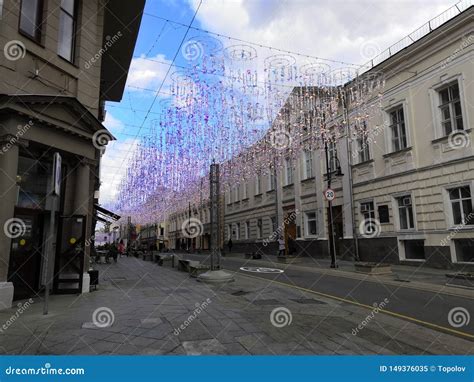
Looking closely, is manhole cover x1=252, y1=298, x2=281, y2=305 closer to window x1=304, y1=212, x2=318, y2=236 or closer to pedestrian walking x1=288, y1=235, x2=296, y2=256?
window x1=304, y1=212, x2=318, y2=236

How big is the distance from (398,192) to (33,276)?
17.5 m

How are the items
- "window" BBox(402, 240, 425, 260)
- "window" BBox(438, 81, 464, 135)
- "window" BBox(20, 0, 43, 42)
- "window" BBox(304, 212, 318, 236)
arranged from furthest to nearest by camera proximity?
"window" BBox(304, 212, 318, 236)
"window" BBox(402, 240, 425, 260)
"window" BBox(438, 81, 464, 135)
"window" BBox(20, 0, 43, 42)

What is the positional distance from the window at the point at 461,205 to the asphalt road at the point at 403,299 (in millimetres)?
6096

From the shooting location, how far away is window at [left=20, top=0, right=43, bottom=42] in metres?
10.0

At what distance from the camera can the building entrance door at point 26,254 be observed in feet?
32.1

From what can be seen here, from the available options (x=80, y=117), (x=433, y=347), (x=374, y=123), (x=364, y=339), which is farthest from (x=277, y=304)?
(x=374, y=123)

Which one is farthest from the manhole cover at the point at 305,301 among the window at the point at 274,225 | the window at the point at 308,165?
the window at the point at 274,225

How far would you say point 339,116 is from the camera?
23438 millimetres

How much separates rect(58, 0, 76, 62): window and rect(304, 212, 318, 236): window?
21.2 meters

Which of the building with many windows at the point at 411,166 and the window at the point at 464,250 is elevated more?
the building with many windows at the point at 411,166

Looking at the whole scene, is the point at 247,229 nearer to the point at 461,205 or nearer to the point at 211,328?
the point at 461,205

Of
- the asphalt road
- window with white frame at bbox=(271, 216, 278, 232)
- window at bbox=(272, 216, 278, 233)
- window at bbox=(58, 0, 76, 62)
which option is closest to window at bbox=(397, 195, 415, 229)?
the asphalt road

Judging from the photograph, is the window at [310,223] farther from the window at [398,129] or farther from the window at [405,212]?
the window at [398,129]

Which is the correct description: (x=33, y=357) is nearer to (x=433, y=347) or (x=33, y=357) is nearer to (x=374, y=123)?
(x=433, y=347)
